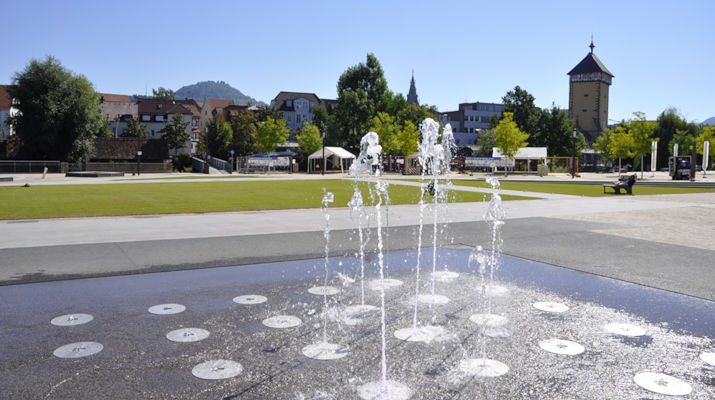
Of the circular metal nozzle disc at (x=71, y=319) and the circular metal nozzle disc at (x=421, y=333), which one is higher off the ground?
the circular metal nozzle disc at (x=71, y=319)

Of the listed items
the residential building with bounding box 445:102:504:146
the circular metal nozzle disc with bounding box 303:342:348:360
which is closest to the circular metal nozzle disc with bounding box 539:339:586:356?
the circular metal nozzle disc with bounding box 303:342:348:360

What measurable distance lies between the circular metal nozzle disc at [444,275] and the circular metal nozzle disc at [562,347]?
2.40m

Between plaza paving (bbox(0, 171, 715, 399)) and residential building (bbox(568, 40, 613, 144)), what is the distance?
106 meters

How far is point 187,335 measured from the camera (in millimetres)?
4719

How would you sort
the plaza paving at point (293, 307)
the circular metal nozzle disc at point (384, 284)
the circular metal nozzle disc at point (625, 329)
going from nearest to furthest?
the plaza paving at point (293, 307) < the circular metal nozzle disc at point (625, 329) < the circular metal nozzle disc at point (384, 284)

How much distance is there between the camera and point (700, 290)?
20.8ft

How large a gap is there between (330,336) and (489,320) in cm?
168

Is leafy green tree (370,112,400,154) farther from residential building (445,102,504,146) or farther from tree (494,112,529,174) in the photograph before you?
residential building (445,102,504,146)

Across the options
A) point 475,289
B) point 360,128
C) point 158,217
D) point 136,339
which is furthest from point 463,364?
point 360,128

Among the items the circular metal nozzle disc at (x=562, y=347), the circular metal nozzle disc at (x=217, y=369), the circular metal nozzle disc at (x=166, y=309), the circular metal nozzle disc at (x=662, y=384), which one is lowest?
the circular metal nozzle disc at (x=662, y=384)

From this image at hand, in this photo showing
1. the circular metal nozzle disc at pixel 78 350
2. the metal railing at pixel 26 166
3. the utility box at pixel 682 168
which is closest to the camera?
the circular metal nozzle disc at pixel 78 350

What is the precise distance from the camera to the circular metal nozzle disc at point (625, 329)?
4.85 metres

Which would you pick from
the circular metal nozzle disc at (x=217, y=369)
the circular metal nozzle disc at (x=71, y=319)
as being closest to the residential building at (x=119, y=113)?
the circular metal nozzle disc at (x=71, y=319)

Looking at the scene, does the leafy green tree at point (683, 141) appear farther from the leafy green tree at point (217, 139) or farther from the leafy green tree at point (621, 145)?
the leafy green tree at point (217, 139)
